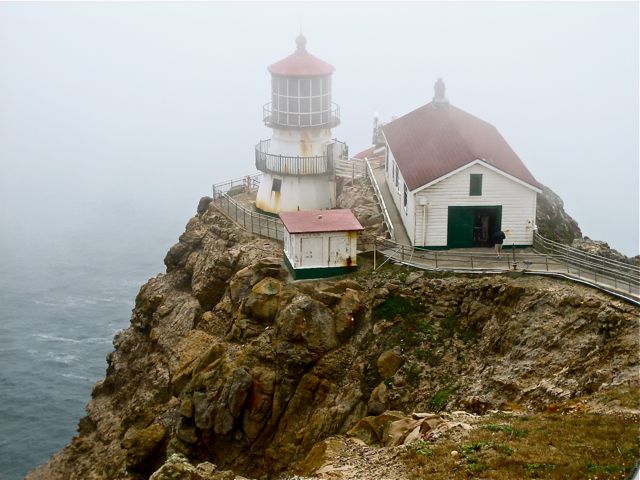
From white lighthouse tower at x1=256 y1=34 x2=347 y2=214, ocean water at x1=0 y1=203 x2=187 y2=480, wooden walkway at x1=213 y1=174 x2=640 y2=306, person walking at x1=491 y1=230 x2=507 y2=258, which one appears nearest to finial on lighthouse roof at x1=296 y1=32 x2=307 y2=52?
white lighthouse tower at x1=256 y1=34 x2=347 y2=214

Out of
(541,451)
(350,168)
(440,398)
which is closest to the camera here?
(541,451)

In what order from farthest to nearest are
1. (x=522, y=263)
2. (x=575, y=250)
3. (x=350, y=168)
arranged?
(x=350, y=168) < (x=575, y=250) < (x=522, y=263)

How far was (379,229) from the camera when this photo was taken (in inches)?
1547

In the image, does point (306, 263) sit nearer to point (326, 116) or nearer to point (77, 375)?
point (326, 116)

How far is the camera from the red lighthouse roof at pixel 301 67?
147 ft

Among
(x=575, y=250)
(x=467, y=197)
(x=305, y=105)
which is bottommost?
Result: (x=575, y=250)

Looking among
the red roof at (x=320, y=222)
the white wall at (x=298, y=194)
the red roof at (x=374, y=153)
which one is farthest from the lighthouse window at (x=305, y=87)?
the red roof at (x=320, y=222)

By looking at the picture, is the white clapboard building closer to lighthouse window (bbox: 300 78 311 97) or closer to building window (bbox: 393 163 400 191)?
building window (bbox: 393 163 400 191)

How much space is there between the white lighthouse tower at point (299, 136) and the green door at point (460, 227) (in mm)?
10774

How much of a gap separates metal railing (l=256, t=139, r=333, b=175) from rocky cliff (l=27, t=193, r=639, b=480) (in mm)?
6060

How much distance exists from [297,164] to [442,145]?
360 inches

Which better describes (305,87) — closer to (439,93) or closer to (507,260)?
(439,93)

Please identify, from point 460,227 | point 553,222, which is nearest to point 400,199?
point 460,227

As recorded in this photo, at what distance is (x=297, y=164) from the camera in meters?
45.4
